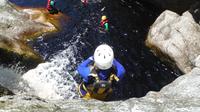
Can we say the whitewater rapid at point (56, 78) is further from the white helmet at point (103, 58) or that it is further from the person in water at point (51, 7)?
the white helmet at point (103, 58)

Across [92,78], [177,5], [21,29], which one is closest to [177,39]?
[177,5]

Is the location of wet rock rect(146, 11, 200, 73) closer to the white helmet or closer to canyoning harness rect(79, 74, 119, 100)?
canyoning harness rect(79, 74, 119, 100)

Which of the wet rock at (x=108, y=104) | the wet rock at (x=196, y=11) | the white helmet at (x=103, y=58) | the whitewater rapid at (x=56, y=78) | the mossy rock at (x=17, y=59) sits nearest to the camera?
the wet rock at (x=108, y=104)

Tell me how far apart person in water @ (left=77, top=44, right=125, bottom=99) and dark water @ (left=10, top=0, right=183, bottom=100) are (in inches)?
248

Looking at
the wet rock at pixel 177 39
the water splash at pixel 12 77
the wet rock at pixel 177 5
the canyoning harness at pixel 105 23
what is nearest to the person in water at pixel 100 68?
the water splash at pixel 12 77

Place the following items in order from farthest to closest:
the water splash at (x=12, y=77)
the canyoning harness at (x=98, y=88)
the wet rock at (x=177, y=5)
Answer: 1. the wet rock at (x=177, y=5)
2. the water splash at (x=12, y=77)
3. the canyoning harness at (x=98, y=88)

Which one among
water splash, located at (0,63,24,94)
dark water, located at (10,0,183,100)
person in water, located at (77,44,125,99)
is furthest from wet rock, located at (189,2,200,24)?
person in water, located at (77,44,125,99)

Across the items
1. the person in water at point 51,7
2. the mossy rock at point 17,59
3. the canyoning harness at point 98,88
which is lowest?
the canyoning harness at point 98,88

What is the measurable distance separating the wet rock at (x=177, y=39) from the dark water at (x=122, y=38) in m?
0.57

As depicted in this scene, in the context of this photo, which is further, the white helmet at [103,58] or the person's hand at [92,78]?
the person's hand at [92,78]

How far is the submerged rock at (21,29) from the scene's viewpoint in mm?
17828

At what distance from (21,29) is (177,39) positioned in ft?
29.8

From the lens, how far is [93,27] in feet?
78.8

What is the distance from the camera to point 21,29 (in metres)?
21.7
